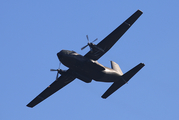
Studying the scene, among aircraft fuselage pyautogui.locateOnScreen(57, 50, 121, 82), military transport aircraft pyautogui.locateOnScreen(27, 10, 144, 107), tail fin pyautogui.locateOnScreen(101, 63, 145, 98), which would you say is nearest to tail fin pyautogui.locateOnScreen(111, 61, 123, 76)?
military transport aircraft pyautogui.locateOnScreen(27, 10, 144, 107)

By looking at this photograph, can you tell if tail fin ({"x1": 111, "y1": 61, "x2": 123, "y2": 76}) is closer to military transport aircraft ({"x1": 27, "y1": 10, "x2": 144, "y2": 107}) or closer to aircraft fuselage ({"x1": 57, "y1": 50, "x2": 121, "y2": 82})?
military transport aircraft ({"x1": 27, "y1": 10, "x2": 144, "y2": 107})

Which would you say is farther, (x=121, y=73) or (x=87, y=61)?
(x=121, y=73)

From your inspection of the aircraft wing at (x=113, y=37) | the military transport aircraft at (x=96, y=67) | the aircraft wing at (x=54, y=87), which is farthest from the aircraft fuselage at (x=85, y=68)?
the aircraft wing at (x=54, y=87)

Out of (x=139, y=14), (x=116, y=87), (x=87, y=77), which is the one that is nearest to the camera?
(x=139, y=14)

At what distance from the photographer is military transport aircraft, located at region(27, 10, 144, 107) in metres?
41.7

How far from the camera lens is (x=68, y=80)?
47.7 meters

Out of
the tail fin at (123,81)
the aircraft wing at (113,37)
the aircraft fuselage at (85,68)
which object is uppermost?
the aircraft wing at (113,37)

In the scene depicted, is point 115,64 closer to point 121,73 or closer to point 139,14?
point 121,73

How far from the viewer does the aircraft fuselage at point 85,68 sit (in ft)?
136

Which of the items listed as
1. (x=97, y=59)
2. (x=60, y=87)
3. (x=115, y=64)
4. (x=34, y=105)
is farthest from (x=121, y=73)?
(x=34, y=105)

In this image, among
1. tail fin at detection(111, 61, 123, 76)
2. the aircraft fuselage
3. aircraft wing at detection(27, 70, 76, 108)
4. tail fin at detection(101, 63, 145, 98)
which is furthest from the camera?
tail fin at detection(111, 61, 123, 76)

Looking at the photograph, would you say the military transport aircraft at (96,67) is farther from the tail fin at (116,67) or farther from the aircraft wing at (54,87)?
the tail fin at (116,67)

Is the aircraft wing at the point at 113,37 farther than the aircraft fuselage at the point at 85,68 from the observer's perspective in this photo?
Yes

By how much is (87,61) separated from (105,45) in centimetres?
352
